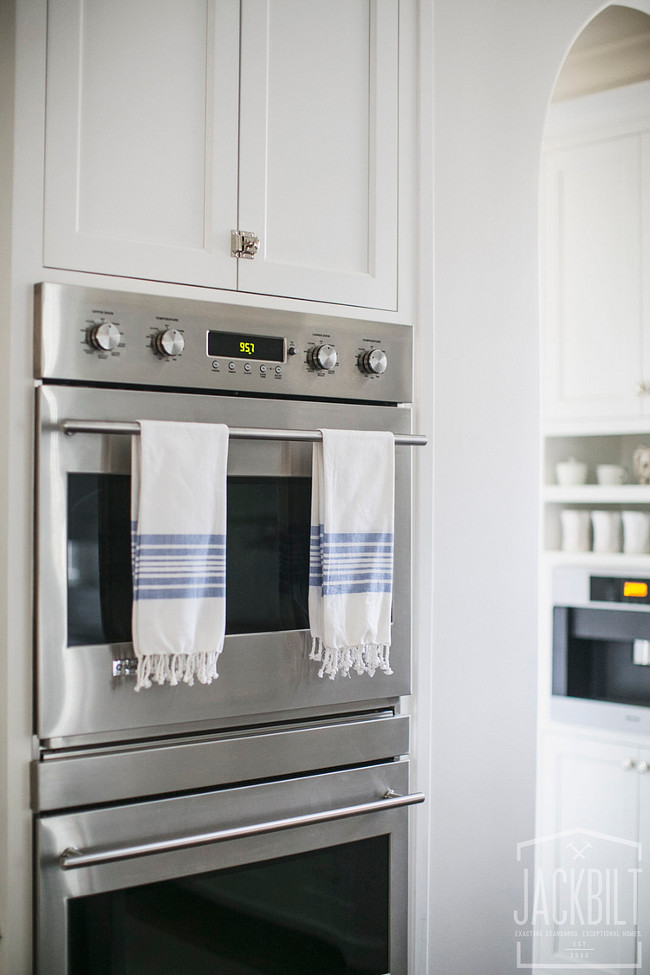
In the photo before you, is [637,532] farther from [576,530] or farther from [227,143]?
[227,143]

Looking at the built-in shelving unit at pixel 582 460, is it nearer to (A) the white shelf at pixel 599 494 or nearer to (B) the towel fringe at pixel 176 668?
(A) the white shelf at pixel 599 494

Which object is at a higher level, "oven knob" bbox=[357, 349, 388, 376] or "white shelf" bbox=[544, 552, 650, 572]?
"oven knob" bbox=[357, 349, 388, 376]

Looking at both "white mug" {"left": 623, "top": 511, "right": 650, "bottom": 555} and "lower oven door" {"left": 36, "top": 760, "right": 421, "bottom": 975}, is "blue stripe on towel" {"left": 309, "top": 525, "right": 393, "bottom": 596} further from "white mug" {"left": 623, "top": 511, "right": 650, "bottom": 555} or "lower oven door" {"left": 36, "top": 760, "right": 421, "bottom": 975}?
"white mug" {"left": 623, "top": 511, "right": 650, "bottom": 555}

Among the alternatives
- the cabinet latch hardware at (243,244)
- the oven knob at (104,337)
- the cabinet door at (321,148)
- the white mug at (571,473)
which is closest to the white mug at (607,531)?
the white mug at (571,473)

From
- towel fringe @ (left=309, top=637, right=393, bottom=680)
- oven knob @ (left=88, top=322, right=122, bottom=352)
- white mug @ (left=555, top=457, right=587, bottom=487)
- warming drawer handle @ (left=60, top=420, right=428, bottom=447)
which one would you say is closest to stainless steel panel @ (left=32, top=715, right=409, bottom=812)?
towel fringe @ (left=309, top=637, right=393, bottom=680)

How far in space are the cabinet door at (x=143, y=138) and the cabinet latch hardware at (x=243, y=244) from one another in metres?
0.01

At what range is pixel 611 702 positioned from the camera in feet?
7.18

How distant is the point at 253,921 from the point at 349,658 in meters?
0.45

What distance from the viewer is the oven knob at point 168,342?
1238 millimetres

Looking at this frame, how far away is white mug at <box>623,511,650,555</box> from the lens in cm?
239

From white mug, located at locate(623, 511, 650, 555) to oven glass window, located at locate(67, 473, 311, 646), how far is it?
1.39m

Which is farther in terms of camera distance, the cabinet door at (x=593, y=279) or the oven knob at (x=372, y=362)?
the cabinet door at (x=593, y=279)

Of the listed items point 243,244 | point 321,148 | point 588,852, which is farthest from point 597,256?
point 588,852

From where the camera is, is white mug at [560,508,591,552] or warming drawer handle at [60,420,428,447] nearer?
warming drawer handle at [60,420,428,447]
